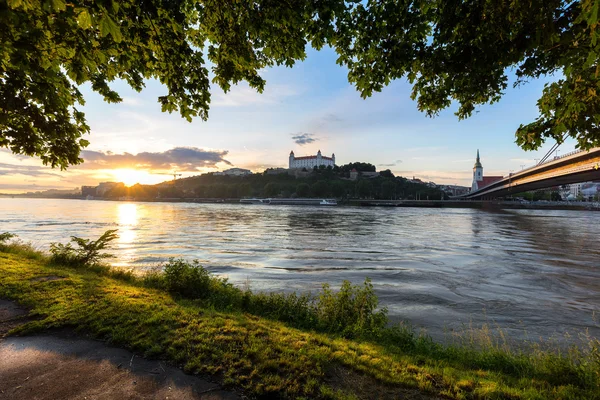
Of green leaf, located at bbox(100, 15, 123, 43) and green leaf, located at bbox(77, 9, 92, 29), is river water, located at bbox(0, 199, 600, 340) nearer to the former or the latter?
green leaf, located at bbox(100, 15, 123, 43)

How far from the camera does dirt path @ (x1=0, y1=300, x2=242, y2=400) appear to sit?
426 cm

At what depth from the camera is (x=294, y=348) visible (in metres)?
5.66

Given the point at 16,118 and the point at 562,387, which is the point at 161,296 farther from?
the point at 562,387

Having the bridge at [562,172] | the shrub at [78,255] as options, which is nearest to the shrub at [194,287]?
the shrub at [78,255]

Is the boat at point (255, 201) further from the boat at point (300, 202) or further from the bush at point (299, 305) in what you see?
the bush at point (299, 305)

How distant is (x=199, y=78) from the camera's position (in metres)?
7.44

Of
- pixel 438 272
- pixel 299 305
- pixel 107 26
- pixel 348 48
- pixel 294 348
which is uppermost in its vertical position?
pixel 348 48

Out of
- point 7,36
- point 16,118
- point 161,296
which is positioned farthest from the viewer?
point 16,118

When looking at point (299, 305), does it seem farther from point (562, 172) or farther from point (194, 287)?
point (562, 172)

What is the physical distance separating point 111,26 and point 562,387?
28.0 feet

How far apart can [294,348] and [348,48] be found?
6835mm

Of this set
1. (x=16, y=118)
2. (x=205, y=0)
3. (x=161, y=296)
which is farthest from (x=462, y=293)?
(x=16, y=118)

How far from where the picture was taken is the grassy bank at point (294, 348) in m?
4.66

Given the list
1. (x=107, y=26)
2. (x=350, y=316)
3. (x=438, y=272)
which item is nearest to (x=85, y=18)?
(x=107, y=26)
